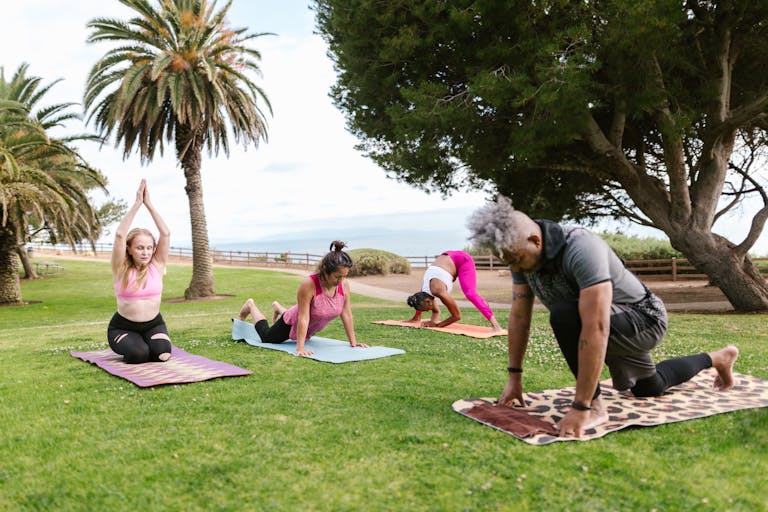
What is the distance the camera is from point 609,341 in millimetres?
3771

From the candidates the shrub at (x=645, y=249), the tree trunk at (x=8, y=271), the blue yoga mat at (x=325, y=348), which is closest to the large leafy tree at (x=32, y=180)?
the tree trunk at (x=8, y=271)

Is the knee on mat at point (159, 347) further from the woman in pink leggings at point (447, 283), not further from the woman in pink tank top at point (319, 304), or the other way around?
the woman in pink leggings at point (447, 283)

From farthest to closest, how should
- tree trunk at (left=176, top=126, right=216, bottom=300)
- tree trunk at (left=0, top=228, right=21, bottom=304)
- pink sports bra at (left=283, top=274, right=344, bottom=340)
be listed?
tree trunk at (left=176, top=126, right=216, bottom=300)
tree trunk at (left=0, top=228, right=21, bottom=304)
pink sports bra at (left=283, top=274, right=344, bottom=340)

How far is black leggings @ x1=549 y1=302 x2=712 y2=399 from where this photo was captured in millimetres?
3578

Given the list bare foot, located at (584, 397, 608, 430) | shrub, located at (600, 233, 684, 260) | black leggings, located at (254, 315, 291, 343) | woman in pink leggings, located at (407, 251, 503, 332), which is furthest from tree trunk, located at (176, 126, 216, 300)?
bare foot, located at (584, 397, 608, 430)

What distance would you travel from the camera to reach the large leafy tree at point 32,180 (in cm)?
1791

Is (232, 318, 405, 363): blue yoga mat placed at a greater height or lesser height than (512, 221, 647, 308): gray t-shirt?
lesser

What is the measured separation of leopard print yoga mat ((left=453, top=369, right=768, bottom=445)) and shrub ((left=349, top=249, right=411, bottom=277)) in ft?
88.3

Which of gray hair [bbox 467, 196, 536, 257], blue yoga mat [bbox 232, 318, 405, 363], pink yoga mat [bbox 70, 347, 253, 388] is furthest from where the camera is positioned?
blue yoga mat [bbox 232, 318, 405, 363]

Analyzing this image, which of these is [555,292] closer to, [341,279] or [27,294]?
[341,279]

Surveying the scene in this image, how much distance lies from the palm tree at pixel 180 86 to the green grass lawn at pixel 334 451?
16350mm

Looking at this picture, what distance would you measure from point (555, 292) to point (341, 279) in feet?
11.5

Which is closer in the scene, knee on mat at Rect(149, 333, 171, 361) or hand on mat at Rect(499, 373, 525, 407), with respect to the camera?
hand on mat at Rect(499, 373, 525, 407)

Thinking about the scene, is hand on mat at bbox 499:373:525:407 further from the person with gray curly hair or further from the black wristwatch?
the black wristwatch
